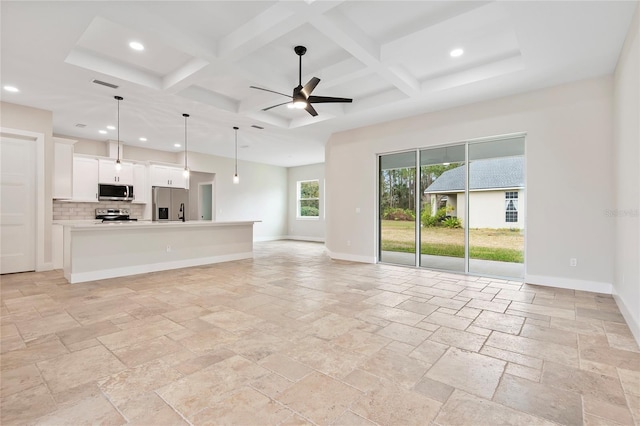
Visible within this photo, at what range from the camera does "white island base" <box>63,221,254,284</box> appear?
4.71m

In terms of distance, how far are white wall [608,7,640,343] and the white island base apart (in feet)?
20.8

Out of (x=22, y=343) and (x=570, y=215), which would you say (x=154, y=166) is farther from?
(x=570, y=215)

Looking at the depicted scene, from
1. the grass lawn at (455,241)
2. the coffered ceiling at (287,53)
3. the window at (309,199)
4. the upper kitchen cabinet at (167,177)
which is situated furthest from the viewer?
the window at (309,199)

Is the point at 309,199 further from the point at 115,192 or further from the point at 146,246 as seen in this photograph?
the point at 146,246

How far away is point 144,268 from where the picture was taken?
5453 mm

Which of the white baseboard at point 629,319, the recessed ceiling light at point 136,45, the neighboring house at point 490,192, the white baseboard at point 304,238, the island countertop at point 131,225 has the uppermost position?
the recessed ceiling light at point 136,45

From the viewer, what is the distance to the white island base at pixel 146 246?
4.71 metres

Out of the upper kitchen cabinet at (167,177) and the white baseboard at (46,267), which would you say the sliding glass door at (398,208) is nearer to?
the upper kitchen cabinet at (167,177)

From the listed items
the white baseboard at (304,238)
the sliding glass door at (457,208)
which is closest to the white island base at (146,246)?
the sliding glass door at (457,208)

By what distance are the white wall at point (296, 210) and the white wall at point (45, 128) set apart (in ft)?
23.9

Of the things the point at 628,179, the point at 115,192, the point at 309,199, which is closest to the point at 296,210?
the point at 309,199

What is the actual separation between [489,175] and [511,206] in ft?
2.05

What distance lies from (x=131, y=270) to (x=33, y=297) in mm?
1473

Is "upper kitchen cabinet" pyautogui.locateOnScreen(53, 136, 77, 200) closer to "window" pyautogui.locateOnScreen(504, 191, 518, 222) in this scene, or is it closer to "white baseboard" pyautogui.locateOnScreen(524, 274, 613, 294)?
"window" pyautogui.locateOnScreen(504, 191, 518, 222)
